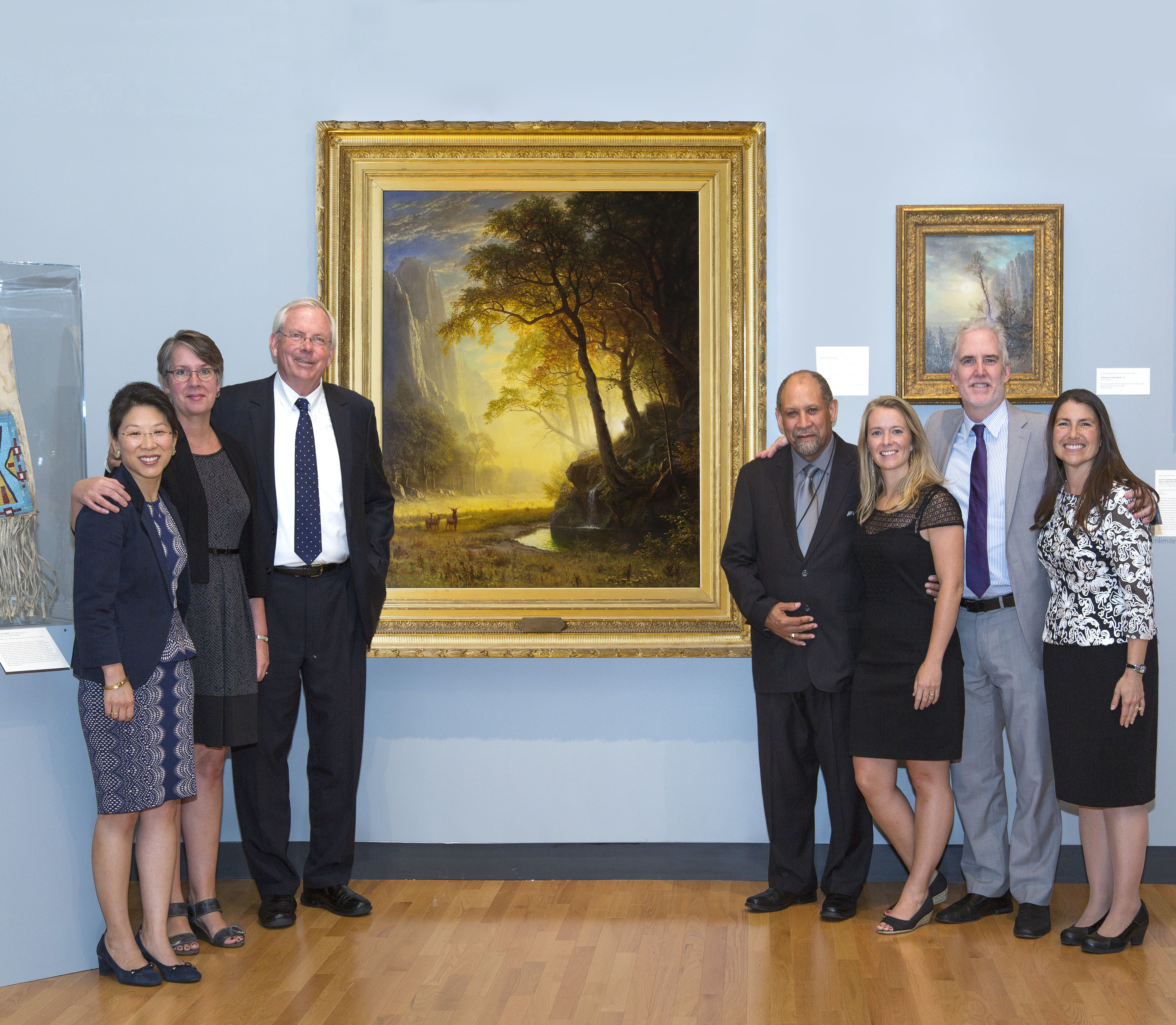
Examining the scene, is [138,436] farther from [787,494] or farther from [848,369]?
[848,369]

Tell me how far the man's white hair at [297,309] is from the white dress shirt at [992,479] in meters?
2.15

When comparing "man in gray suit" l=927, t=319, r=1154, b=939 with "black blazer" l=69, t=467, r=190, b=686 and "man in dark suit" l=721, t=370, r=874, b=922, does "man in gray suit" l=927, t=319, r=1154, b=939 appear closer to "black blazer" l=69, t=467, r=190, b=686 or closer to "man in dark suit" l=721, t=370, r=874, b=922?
"man in dark suit" l=721, t=370, r=874, b=922

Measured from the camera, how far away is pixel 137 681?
Answer: 9.80ft

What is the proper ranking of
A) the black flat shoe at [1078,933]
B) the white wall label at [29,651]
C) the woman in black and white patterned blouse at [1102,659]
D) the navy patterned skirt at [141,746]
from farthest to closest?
the black flat shoe at [1078,933], the woman in black and white patterned blouse at [1102,659], the white wall label at [29,651], the navy patterned skirt at [141,746]

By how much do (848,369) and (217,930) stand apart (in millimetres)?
2973

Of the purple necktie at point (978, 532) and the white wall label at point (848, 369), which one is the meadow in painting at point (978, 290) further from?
the purple necktie at point (978, 532)

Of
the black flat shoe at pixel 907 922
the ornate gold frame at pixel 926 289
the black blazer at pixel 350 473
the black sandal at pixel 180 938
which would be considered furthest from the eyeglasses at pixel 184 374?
the black flat shoe at pixel 907 922

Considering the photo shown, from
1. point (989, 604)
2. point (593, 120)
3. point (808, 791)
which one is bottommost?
point (808, 791)

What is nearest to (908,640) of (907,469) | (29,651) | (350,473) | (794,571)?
(794,571)

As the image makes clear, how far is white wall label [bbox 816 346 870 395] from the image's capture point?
Result: 404 centimetres

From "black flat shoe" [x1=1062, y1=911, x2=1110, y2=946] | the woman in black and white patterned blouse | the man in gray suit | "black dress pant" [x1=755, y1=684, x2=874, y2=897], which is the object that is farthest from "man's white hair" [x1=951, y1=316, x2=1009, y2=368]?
"black flat shoe" [x1=1062, y1=911, x2=1110, y2=946]

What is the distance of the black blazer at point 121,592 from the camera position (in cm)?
291

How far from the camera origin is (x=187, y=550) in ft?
10.5

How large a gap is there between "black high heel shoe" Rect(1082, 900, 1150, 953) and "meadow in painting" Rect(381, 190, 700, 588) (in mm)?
1772
